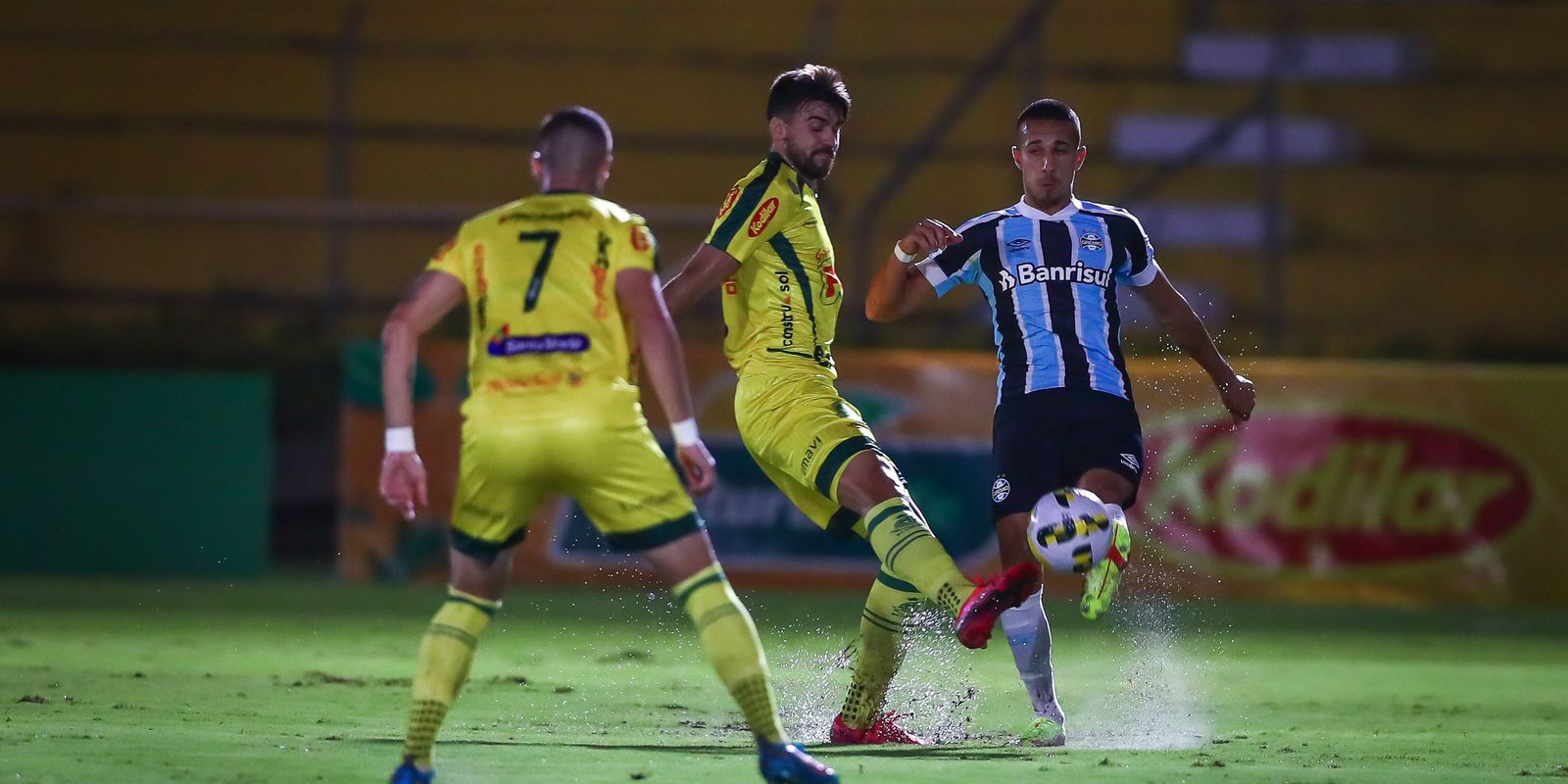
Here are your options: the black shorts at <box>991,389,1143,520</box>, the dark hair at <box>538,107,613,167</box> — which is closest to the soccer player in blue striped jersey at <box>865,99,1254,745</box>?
the black shorts at <box>991,389,1143,520</box>

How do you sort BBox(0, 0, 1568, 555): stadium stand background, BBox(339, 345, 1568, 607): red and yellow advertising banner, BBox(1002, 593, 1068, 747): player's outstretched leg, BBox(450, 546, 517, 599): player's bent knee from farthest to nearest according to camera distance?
1. BBox(0, 0, 1568, 555): stadium stand background
2. BBox(339, 345, 1568, 607): red and yellow advertising banner
3. BBox(1002, 593, 1068, 747): player's outstretched leg
4. BBox(450, 546, 517, 599): player's bent knee

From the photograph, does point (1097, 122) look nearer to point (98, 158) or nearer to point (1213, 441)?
point (1213, 441)

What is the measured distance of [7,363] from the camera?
16.0 meters

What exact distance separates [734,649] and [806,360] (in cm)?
206

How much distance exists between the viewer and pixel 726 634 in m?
5.41

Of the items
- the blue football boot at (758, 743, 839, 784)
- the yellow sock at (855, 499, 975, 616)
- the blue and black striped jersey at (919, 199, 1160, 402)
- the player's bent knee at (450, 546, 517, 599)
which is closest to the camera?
the blue football boot at (758, 743, 839, 784)

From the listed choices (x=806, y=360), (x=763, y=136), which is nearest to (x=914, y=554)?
(x=806, y=360)

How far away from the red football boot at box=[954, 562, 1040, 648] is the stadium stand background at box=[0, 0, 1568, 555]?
12.0m

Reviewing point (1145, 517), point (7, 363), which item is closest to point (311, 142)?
point (7, 363)

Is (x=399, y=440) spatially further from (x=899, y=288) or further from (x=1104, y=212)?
(x=1104, y=212)

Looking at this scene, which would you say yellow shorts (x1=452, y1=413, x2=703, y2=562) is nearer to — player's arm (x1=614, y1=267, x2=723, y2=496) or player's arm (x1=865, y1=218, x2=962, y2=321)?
player's arm (x1=614, y1=267, x2=723, y2=496)

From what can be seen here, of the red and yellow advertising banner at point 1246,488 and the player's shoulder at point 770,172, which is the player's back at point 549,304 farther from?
the red and yellow advertising banner at point 1246,488

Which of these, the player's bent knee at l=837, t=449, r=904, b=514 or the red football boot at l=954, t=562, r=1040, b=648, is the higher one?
the player's bent knee at l=837, t=449, r=904, b=514

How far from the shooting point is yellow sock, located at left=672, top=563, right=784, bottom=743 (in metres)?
5.40
